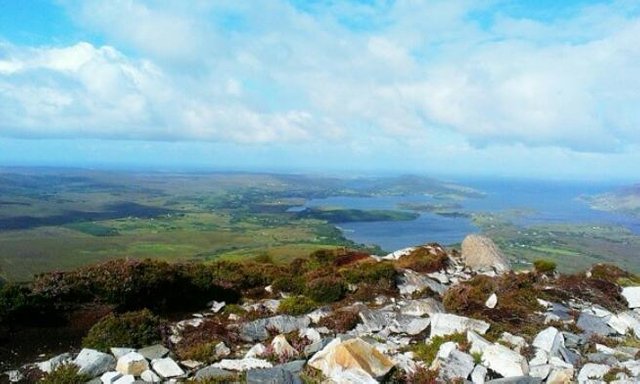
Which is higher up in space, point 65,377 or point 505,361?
point 505,361

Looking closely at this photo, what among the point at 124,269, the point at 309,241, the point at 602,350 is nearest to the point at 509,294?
the point at 602,350

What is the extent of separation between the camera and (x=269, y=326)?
46.3ft

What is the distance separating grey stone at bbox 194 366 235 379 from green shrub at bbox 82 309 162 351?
283 centimetres

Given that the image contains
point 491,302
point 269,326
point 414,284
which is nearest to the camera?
point 269,326

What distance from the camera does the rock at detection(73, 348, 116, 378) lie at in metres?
10.6

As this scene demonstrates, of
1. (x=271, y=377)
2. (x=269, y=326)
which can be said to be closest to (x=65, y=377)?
(x=271, y=377)

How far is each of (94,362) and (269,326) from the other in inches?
187

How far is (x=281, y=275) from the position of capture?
21094mm

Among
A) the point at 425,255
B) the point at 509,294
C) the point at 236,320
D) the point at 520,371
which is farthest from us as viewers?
the point at 425,255

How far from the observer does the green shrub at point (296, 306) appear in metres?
15.8

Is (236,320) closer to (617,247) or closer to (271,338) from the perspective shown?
(271,338)

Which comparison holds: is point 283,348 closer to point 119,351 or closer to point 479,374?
point 119,351

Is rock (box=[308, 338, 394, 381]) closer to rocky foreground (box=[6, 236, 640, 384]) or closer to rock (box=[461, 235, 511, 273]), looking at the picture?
rocky foreground (box=[6, 236, 640, 384])

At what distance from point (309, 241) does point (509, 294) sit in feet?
348
